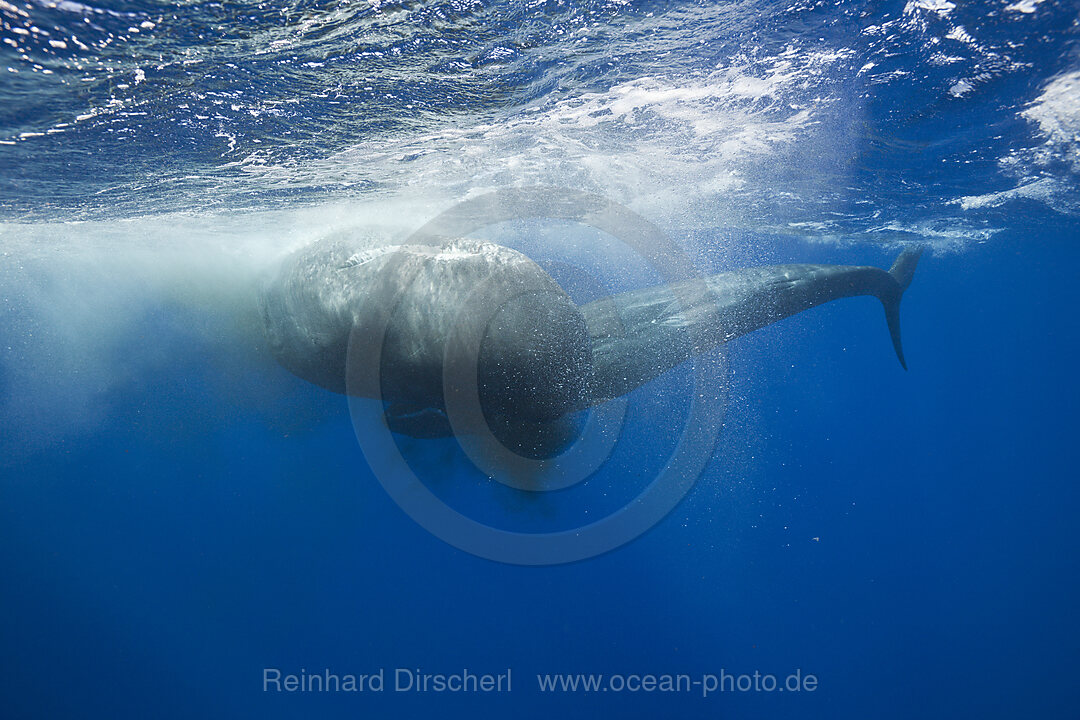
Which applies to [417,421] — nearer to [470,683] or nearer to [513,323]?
[513,323]

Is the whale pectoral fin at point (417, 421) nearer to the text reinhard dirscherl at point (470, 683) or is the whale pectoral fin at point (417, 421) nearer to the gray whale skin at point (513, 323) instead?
the gray whale skin at point (513, 323)

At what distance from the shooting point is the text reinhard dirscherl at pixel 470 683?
16.6 m

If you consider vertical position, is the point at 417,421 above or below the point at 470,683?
above

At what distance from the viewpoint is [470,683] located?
17859 millimetres

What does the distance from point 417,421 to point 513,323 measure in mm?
2676

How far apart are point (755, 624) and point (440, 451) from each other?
23958 millimetres

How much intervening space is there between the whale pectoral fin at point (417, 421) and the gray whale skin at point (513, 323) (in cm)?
3

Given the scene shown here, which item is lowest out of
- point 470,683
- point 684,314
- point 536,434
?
point 470,683

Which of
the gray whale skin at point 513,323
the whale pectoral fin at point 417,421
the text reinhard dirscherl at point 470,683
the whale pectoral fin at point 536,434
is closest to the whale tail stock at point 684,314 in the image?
the gray whale skin at point 513,323

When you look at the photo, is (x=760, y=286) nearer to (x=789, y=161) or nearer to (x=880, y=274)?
(x=880, y=274)

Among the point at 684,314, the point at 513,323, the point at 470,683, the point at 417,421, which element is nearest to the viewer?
the point at 513,323

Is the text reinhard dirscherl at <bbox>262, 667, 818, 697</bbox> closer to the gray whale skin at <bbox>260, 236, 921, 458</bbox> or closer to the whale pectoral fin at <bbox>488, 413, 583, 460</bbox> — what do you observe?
the gray whale skin at <bbox>260, 236, 921, 458</bbox>

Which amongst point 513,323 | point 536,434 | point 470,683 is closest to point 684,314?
point 513,323

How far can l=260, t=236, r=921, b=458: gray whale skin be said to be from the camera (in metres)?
4.74
